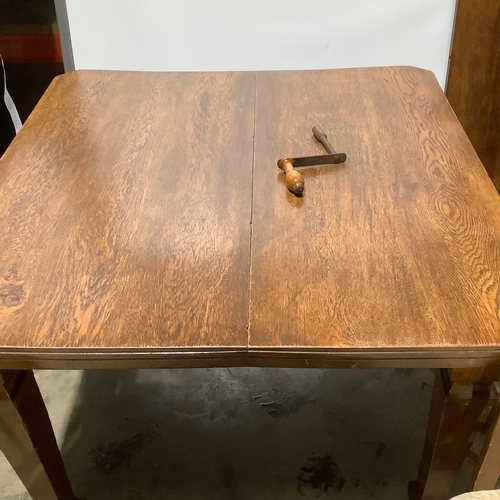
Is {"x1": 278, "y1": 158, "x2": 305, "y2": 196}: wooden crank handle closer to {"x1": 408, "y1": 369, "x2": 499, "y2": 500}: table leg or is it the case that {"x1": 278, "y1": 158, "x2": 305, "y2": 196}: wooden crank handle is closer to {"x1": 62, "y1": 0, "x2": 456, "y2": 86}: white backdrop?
{"x1": 408, "y1": 369, "x2": 499, "y2": 500}: table leg

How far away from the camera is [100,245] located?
108 cm

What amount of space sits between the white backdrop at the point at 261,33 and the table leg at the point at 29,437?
4.86ft

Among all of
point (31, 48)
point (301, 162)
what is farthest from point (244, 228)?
point (31, 48)

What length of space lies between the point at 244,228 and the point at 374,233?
246 mm

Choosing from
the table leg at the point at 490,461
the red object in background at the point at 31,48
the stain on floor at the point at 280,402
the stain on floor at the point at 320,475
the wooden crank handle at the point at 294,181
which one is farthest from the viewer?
the red object in background at the point at 31,48

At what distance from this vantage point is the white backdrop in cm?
211

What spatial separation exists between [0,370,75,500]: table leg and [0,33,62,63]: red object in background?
1.68 m

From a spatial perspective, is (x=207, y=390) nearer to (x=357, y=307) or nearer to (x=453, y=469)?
(x=453, y=469)

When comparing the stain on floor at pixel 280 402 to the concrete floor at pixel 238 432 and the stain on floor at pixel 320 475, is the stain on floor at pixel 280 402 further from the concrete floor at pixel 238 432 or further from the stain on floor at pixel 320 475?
the stain on floor at pixel 320 475

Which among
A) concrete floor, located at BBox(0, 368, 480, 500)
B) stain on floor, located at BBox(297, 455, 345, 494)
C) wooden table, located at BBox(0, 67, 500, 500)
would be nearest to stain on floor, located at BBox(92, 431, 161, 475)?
concrete floor, located at BBox(0, 368, 480, 500)

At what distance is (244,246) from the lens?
107cm

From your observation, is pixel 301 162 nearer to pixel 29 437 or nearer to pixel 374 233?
pixel 374 233

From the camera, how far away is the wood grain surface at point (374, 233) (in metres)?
0.90

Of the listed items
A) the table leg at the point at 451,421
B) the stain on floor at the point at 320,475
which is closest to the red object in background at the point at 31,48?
the stain on floor at the point at 320,475
